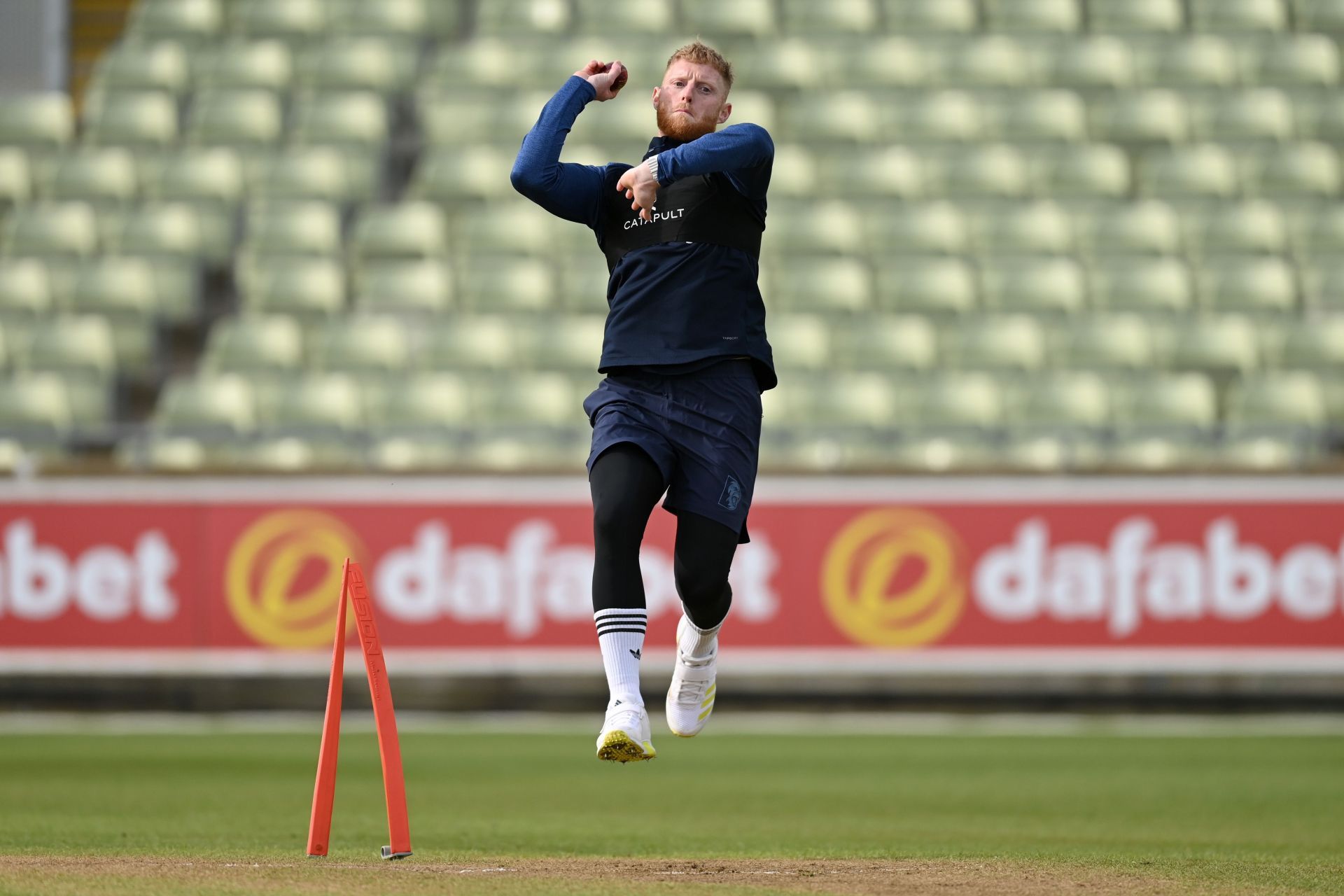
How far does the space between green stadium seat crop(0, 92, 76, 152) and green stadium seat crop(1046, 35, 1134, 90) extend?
30.5 ft

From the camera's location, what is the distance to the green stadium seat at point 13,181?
16.4 metres

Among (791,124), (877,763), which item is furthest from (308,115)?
(877,763)

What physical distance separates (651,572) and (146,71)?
8.05 meters

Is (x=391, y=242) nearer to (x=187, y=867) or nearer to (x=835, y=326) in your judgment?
(x=835, y=326)

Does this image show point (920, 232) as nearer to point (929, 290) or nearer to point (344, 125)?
point (929, 290)

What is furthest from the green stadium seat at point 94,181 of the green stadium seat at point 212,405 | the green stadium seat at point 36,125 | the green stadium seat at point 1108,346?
the green stadium seat at point 1108,346

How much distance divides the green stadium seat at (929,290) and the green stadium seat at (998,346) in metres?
0.40

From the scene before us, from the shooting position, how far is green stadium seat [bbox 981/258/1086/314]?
14820 mm

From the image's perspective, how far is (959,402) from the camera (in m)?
13.8

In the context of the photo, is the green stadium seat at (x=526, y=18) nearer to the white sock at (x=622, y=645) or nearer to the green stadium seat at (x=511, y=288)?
the green stadium seat at (x=511, y=288)

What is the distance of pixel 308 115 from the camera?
54.1 ft

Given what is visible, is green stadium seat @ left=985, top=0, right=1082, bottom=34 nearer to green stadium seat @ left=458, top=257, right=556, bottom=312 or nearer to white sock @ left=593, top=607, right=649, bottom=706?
green stadium seat @ left=458, top=257, right=556, bottom=312

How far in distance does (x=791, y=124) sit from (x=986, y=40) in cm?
213

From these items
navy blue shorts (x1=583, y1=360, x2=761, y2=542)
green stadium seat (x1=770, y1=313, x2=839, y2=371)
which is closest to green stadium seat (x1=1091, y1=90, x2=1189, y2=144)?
green stadium seat (x1=770, y1=313, x2=839, y2=371)
